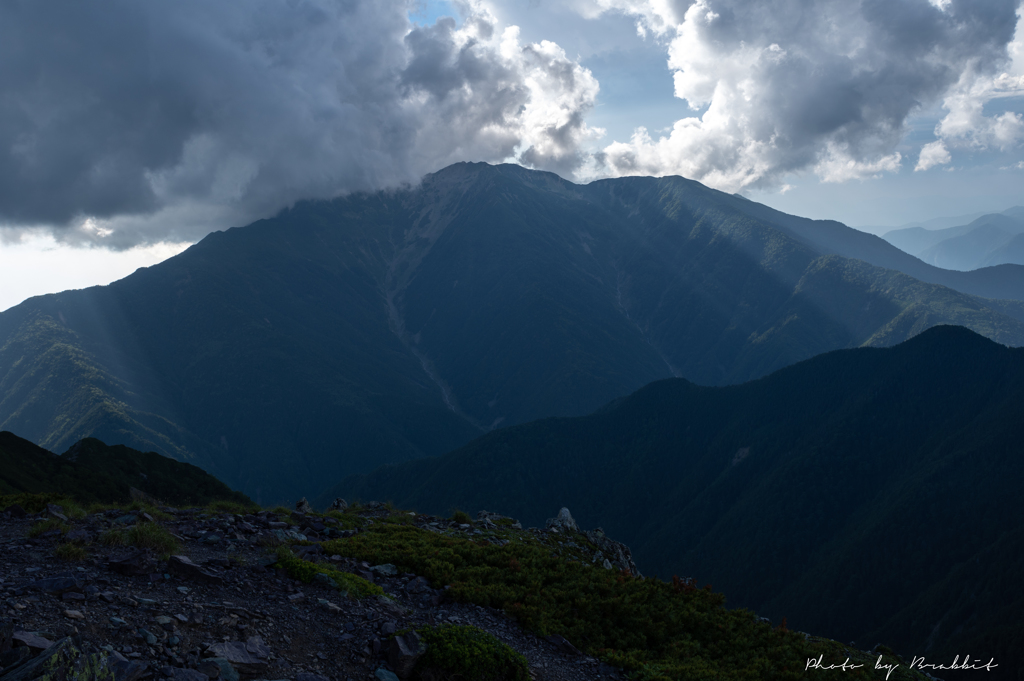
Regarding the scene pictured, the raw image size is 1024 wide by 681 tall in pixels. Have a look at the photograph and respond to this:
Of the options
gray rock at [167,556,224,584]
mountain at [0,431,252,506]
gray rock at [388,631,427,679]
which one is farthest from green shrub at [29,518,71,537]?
mountain at [0,431,252,506]

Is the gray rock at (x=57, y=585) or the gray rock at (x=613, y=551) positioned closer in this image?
the gray rock at (x=57, y=585)

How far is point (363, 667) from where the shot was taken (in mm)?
15328

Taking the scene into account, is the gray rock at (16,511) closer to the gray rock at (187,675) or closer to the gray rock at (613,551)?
the gray rock at (187,675)

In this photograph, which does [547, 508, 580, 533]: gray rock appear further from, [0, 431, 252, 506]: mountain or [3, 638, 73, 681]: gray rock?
[3, 638, 73, 681]: gray rock

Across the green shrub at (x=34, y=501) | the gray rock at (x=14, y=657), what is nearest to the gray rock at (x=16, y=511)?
the green shrub at (x=34, y=501)

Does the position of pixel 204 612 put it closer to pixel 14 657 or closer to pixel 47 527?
pixel 14 657

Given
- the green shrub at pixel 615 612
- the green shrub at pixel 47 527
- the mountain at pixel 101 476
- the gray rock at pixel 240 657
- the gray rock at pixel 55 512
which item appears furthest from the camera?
the mountain at pixel 101 476

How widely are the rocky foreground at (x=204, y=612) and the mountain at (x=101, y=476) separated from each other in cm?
1743

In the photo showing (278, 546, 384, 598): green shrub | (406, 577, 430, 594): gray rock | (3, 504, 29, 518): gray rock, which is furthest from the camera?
(3, 504, 29, 518): gray rock

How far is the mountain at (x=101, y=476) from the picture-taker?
4312cm

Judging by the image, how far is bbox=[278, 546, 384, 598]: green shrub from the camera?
61.4 feet

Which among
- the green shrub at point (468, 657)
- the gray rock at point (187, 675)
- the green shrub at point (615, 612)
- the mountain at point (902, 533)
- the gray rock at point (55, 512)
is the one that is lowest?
the mountain at point (902, 533)

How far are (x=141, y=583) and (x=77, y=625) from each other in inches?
116

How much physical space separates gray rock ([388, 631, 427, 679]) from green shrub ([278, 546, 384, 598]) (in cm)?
325
